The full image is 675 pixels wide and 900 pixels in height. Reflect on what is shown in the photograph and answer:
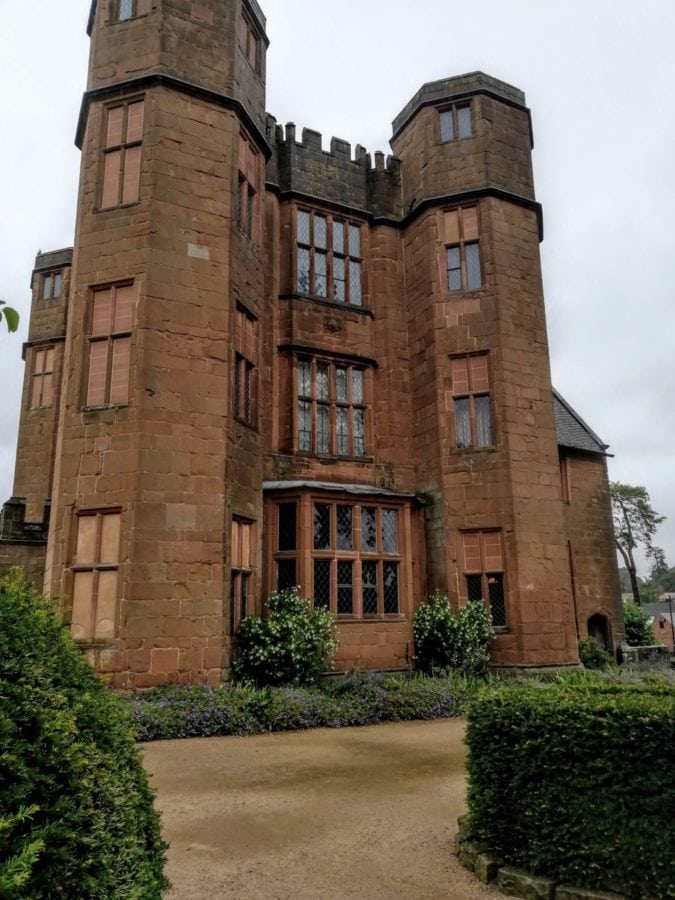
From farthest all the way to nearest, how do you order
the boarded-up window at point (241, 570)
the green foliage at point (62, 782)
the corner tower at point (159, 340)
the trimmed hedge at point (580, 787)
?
the boarded-up window at point (241, 570) → the corner tower at point (159, 340) → the trimmed hedge at point (580, 787) → the green foliage at point (62, 782)

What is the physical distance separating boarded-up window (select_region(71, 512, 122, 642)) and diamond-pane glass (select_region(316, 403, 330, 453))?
537 cm

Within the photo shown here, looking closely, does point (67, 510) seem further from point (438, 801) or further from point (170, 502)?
point (438, 801)

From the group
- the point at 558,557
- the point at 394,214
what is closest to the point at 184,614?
the point at 558,557

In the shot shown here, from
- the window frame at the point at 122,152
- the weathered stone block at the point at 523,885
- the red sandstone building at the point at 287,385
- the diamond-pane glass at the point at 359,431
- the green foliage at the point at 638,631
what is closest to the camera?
the weathered stone block at the point at 523,885

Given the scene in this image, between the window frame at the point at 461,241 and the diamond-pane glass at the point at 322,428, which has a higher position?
the window frame at the point at 461,241

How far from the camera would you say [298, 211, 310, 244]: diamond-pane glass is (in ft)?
54.1

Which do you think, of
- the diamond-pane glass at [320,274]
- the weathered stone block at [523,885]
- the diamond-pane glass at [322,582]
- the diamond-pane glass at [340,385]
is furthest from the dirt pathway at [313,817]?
the diamond-pane glass at [320,274]

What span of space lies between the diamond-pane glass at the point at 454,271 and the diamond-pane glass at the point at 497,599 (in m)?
6.57

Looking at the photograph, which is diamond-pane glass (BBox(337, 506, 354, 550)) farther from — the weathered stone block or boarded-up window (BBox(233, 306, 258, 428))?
the weathered stone block

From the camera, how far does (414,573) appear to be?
49.5 feet

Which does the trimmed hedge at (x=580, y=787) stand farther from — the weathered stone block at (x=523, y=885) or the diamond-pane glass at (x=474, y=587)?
the diamond-pane glass at (x=474, y=587)

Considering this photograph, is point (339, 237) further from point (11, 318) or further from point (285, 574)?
point (11, 318)

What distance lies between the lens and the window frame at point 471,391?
50.7ft

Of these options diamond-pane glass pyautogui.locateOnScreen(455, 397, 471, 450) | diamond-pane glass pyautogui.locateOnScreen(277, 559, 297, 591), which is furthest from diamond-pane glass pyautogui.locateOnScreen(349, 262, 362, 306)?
diamond-pane glass pyautogui.locateOnScreen(277, 559, 297, 591)
